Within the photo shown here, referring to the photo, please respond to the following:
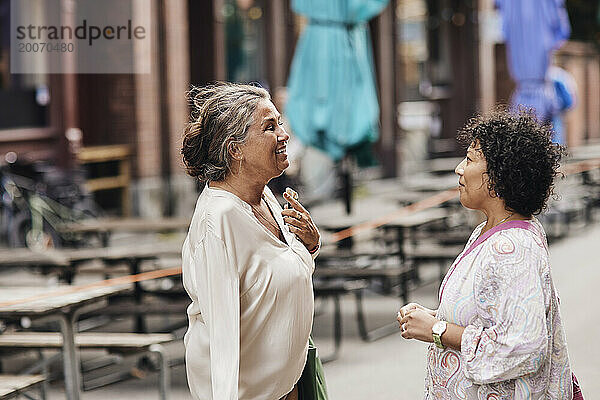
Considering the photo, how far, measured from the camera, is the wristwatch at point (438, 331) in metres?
3.34

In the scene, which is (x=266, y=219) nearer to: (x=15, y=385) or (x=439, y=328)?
(x=439, y=328)

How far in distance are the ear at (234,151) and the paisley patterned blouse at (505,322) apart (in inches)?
32.8

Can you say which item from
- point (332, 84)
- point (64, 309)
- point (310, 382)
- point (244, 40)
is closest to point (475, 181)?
point (310, 382)

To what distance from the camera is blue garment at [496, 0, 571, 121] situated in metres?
14.2

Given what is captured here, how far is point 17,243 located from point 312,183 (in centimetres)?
738

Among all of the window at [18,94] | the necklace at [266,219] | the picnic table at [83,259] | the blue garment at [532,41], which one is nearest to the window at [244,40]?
the window at [18,94]

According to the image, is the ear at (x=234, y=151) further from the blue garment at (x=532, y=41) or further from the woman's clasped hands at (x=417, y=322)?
the blue garment at (x=532, y=41)

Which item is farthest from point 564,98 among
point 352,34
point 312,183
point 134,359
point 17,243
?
point 134,359

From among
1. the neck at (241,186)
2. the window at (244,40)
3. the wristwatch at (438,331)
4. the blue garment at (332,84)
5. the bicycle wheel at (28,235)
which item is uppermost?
the window at (244,40)

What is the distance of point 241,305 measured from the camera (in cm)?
358

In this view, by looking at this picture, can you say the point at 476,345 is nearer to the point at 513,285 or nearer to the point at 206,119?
the point at 513,285

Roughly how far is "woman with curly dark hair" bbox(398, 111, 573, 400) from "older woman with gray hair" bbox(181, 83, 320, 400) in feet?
A: 1.45

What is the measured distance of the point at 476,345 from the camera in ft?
10.7

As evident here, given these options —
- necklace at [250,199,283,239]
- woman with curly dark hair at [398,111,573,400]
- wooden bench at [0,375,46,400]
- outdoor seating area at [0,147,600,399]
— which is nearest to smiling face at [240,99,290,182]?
necklace at [250,199,283,239]
